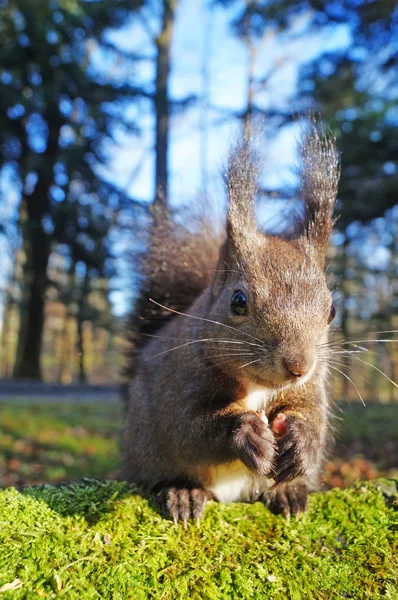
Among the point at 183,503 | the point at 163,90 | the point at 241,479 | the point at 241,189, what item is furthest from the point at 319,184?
the point at 163,90

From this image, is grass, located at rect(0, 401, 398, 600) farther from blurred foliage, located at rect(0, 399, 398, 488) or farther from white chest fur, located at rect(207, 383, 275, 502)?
blurred foliage, located at rect(0, 399, 398, 488)

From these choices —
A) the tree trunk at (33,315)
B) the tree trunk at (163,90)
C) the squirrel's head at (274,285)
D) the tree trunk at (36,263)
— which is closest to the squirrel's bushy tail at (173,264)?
the squirrel's head at (274,285)

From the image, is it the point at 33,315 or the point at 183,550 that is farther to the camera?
the point at 33,315

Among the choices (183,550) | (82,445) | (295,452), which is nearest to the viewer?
(183,550)

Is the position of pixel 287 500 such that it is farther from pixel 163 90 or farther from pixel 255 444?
pixel 163 90

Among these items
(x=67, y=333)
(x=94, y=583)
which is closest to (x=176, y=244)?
(x=94, y=583)

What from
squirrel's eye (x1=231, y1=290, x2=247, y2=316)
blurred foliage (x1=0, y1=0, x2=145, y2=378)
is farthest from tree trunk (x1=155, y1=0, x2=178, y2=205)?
squirrel's eye (x1=231, y1=290, x2=247, y2=316)

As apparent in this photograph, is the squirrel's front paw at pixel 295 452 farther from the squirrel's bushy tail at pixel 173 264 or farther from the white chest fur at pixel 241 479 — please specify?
the squirrel's bushy tail at pixel 173 264
